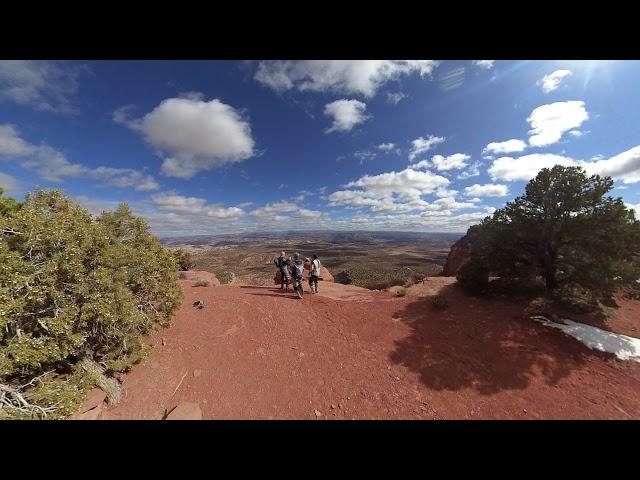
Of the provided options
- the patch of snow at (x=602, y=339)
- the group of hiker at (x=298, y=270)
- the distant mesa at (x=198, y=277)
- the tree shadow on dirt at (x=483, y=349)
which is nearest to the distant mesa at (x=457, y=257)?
the tree shadow on dirt at (x=483, y=349)

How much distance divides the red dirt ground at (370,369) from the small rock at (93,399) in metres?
0.37

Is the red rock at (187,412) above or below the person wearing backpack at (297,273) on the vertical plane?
below

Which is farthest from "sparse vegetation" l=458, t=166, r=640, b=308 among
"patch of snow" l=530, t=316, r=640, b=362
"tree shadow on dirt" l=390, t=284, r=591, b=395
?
"tree shadow on dirt" l=390, t=284, r=591, b=395

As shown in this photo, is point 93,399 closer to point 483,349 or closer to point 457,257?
point 483,349


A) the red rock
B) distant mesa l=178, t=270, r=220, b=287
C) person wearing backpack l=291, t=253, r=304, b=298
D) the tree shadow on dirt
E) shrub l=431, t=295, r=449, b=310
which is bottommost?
the red rock

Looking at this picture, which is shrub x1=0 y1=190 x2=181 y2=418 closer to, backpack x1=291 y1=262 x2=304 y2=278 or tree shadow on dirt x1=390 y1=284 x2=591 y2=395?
backpack x1=291 y1=262 x2=304 y2=278

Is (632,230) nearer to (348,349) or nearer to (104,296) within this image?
(348,349)

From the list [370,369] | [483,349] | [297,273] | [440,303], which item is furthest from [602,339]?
[297,273]

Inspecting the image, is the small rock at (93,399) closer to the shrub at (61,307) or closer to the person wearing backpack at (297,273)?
the shrub at (61,307)

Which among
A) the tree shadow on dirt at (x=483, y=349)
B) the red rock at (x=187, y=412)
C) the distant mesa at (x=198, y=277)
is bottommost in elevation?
the red rock at (x=187, y=412)

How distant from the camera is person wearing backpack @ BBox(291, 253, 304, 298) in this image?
12.9m

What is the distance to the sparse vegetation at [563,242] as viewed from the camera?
1051 centimetres

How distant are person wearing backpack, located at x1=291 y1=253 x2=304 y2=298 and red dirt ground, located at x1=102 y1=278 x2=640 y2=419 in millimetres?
1460
